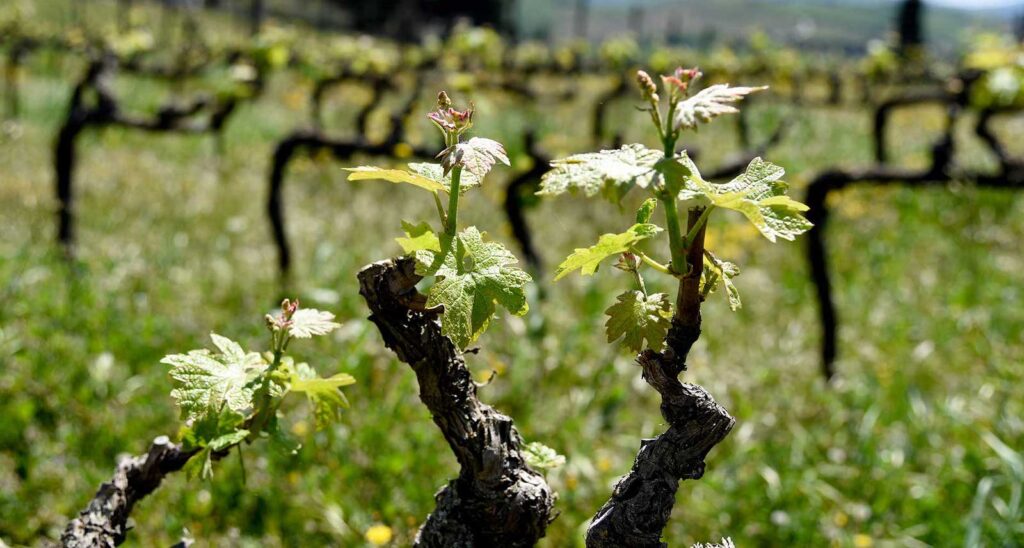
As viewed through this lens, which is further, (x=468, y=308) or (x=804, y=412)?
(x=804, y=412)

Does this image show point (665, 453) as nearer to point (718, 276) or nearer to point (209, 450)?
point (718, 276)

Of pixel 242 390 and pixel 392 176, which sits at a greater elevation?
pixel 392 176

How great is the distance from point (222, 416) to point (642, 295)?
0.70 meters

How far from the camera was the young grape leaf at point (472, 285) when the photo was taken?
3.81 ft

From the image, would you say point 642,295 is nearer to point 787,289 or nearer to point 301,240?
point 787,289

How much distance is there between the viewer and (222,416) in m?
1.33

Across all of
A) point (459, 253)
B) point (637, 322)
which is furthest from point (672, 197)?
point (459, 253)

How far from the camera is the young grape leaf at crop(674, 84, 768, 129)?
96 centimetres

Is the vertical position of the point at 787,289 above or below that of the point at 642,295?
below

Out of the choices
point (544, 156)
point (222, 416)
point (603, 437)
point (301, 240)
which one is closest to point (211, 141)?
point (301, 240)

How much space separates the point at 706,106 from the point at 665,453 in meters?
0.58

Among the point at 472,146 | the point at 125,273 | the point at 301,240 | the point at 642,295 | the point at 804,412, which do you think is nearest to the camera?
the point at 472,146

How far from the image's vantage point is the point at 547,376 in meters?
4.54

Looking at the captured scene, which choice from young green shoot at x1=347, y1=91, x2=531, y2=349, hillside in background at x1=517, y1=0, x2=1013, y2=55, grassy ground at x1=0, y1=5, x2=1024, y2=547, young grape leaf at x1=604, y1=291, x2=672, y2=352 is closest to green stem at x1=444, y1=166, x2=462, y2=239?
young green shoot at x1=347, y1=91, x2=531, y2=349
